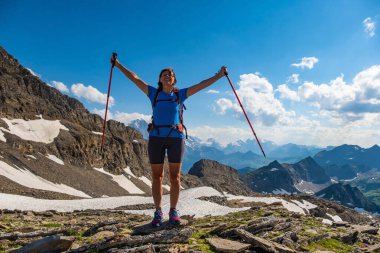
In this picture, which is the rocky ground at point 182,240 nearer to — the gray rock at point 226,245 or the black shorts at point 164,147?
the gray rock at point 226,245

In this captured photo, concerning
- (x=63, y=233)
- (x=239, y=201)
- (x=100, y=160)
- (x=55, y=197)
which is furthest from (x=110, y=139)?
(x=63, y=233)

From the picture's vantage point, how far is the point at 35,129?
348ft

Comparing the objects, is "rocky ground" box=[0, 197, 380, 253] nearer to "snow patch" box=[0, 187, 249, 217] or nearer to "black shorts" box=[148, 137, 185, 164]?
"black shorts" box=[148, 137, 185, 164]

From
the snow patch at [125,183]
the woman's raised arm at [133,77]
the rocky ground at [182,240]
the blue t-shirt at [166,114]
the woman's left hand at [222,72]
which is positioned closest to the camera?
the rocky ground at [182,240]

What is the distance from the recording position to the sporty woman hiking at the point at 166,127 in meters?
11.0

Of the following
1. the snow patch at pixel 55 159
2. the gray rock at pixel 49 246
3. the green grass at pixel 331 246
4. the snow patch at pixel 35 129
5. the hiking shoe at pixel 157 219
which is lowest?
the green grass at pixel 331 246

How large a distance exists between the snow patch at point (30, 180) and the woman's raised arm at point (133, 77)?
6721 centimetres

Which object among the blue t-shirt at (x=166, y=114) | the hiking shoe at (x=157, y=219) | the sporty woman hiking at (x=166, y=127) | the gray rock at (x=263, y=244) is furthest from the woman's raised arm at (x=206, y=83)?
the gray rock at (x=263, y=244)

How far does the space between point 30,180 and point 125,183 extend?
141 feet

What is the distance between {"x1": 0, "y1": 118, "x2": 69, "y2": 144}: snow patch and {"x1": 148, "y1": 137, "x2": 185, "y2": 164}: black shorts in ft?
315

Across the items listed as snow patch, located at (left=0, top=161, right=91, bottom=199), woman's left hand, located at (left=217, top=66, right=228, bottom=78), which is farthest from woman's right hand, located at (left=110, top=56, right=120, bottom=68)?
snow patch, located at (left=0, top=161, right=91, bottom=199)

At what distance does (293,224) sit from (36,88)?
13326 centimetres

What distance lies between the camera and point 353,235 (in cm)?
1667

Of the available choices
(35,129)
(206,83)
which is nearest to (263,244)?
(206,83)
